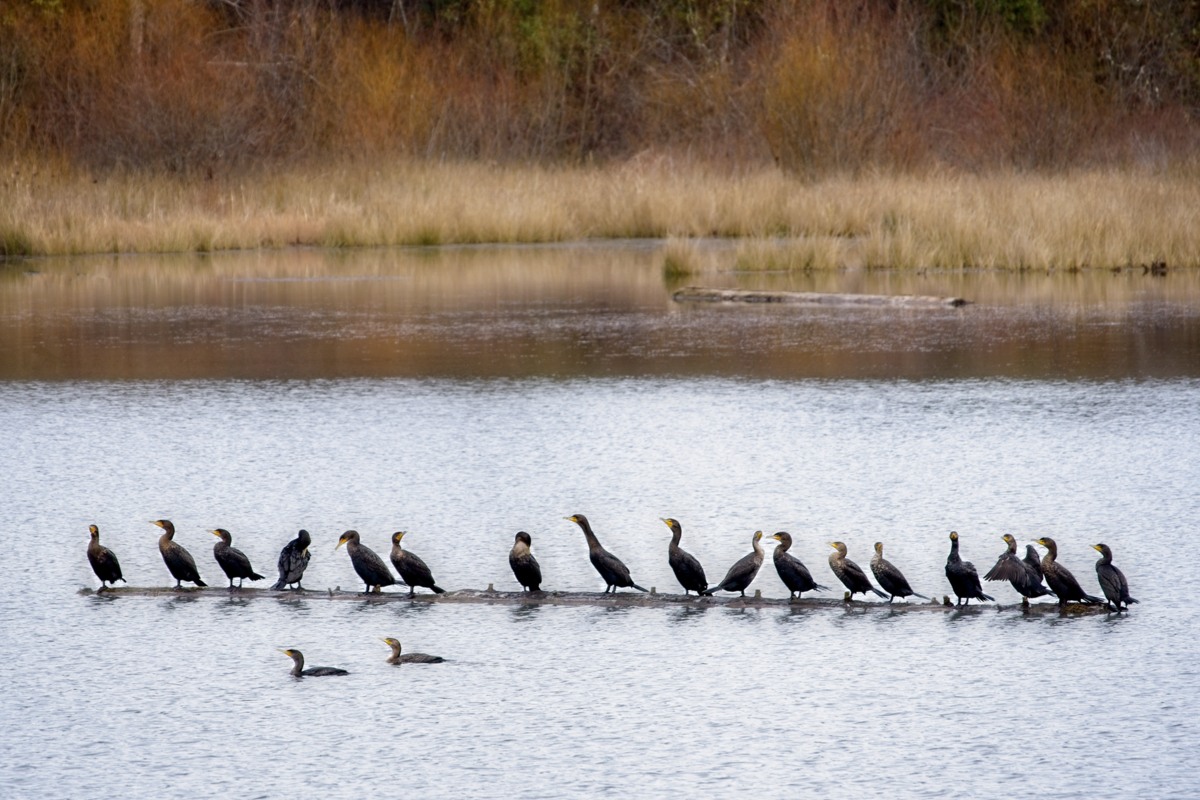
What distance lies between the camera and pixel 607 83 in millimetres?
38875

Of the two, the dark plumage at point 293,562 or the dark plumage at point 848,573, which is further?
the dark plumage at point 293,562

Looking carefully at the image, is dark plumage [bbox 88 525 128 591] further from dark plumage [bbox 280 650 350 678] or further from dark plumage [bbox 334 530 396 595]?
dark plumage [bbox 280 650 350 678]

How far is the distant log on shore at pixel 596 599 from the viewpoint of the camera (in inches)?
296

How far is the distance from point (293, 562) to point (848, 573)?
2.42 metres

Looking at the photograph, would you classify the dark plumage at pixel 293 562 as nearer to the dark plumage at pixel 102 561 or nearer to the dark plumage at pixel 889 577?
the dark plumage at pixel 102 561

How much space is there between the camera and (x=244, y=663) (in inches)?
276

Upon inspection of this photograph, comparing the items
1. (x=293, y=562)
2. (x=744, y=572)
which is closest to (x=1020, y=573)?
(x=744, y=572)

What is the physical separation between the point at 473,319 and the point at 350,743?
1241 cm

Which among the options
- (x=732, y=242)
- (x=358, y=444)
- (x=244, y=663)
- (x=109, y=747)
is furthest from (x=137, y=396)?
(x=732, y=242)

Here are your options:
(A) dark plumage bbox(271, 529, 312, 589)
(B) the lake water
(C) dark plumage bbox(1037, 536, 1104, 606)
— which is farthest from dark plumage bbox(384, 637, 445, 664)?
(C) dark plumage bbox(1037, 536, 1104, 606)

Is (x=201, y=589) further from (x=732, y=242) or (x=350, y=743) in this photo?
(x=732, y=242)

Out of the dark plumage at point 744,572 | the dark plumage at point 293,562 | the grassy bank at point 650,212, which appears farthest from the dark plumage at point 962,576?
the grassy bank at point 650,212

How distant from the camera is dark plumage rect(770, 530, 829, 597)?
7516mm

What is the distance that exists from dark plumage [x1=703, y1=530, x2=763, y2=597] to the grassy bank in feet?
48.2
